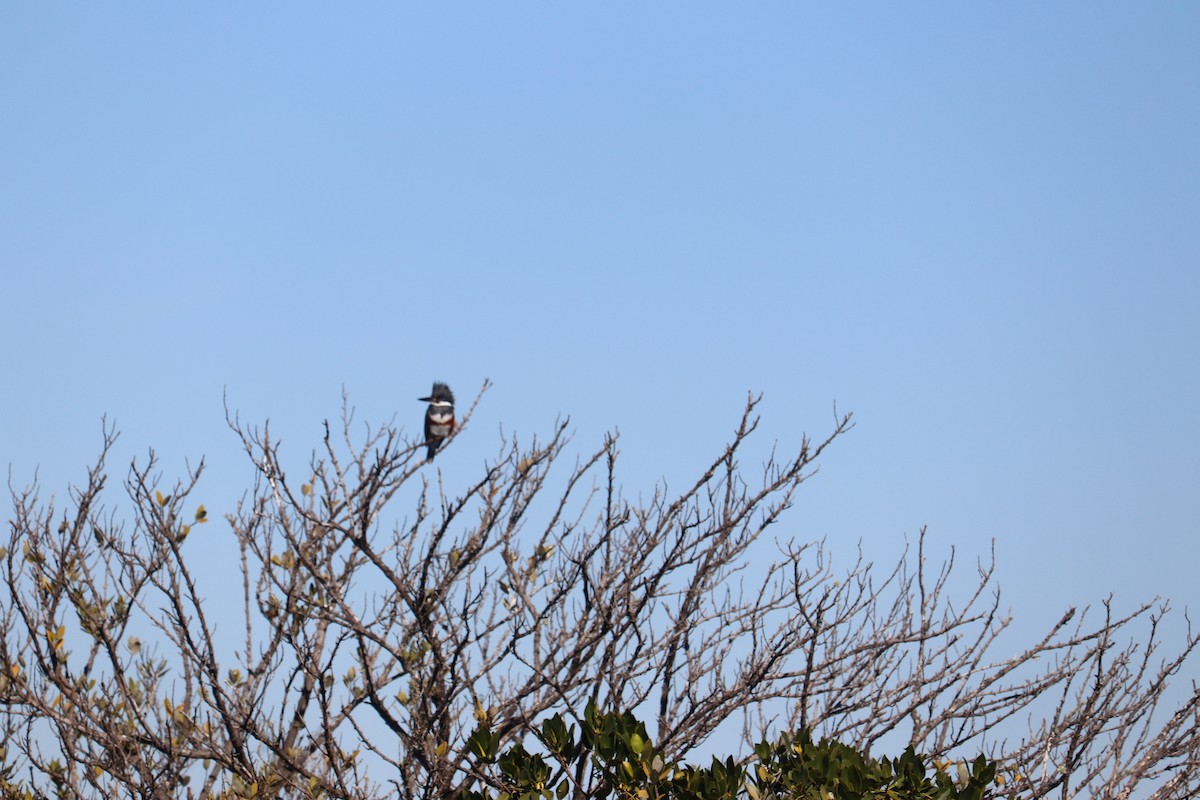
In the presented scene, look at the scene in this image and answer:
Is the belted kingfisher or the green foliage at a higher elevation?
the belted kingfisher

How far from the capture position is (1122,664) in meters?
6.98

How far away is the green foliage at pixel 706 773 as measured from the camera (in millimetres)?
4773

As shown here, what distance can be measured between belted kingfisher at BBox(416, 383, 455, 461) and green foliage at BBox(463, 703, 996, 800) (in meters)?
3.96

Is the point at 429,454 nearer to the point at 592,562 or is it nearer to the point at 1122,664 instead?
the point at 592,562

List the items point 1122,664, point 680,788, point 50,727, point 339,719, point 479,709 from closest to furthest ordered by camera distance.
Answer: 1. point 680,788
2. point 479,709
3. point 1122,664
4. point 50,727
5. point 339,719

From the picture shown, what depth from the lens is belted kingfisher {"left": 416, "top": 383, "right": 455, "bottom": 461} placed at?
9.14 metres

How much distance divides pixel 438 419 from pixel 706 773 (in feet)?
16.6

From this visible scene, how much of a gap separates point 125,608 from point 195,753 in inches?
51.0

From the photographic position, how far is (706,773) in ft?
15.9

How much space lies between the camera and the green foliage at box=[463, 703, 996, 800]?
4773mm

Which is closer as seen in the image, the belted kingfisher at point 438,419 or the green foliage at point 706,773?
the green foliage at point 706,773

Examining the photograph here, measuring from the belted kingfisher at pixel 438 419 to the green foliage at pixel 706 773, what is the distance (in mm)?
3956

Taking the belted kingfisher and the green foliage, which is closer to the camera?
the green foliage

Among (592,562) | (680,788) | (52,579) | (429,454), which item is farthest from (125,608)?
(680,788)
